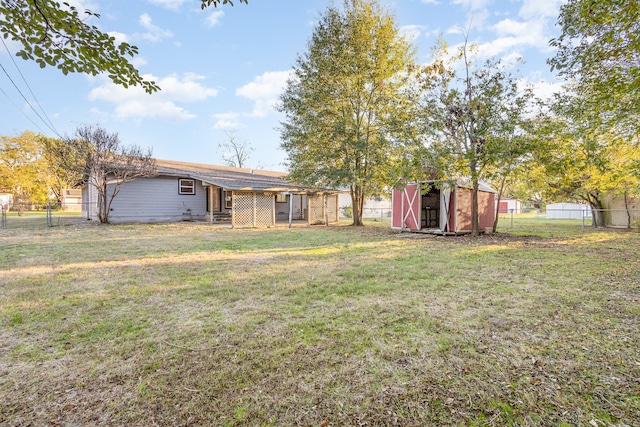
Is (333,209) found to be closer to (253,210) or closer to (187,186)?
(253,210)

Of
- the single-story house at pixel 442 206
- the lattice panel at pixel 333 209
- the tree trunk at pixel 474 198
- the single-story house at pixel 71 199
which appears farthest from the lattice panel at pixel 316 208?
the single-story house at pixel 71 199

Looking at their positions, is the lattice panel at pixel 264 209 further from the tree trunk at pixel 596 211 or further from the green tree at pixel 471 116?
the tree trunk at pixel 596 211

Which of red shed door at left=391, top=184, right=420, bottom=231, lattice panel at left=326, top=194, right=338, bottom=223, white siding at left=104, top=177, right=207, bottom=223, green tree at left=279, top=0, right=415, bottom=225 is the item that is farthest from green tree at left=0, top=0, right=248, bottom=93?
lattice panel at left=326, top=194, right=338, bottom=223

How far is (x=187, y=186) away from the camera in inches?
680

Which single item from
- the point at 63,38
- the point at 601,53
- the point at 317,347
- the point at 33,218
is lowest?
the point at 317,347

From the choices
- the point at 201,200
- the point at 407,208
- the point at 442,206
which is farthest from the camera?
the point at 201,200

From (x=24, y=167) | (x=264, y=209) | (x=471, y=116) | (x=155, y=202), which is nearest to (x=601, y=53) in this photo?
(x=471, y=116)

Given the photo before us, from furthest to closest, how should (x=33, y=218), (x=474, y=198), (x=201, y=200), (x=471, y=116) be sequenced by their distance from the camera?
1. (x=33, y=218)
2. (x=201, y=200)
3. (x=474, y=198)
4. (x=471, y=116)

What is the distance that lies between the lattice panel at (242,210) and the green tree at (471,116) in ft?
27.8

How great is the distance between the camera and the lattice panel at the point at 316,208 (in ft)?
55.3

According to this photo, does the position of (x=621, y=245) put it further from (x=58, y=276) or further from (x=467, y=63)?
(x=58, y=276)

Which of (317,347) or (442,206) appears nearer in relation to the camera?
(317,347)

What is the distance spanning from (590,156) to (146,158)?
17.1m

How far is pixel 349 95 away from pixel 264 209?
6.93 m
